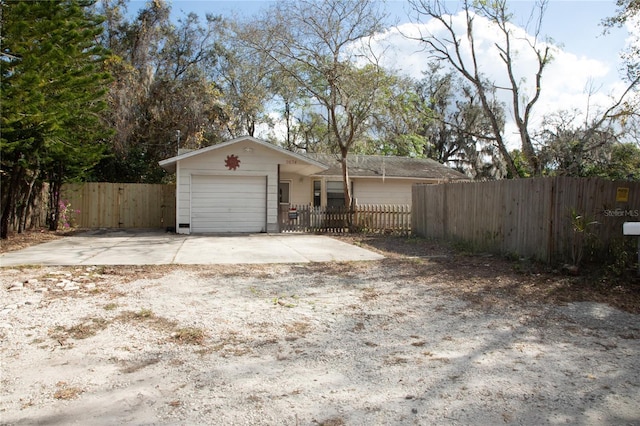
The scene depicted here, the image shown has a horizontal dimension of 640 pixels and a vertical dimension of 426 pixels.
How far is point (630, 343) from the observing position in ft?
14.6

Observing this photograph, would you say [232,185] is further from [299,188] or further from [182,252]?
[182,252]

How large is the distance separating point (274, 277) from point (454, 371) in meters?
4.31

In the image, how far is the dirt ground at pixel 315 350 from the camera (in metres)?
2.98

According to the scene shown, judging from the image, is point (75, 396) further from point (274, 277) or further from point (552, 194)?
point (552, 194)

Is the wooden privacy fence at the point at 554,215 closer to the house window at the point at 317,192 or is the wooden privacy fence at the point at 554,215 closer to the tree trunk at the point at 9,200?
the house window at the point at 317,192

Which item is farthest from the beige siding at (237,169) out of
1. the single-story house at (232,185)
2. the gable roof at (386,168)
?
the gable roof at (386,168)

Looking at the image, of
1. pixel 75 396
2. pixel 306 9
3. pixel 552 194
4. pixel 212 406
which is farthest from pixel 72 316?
pixel 306 9

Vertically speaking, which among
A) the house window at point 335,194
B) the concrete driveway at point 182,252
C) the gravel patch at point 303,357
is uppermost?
the house window at point 335,194

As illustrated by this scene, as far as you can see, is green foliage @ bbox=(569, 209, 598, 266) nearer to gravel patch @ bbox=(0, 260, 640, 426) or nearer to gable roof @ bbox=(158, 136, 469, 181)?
gravel patch @ bbox=(0, 260, 640, 426)

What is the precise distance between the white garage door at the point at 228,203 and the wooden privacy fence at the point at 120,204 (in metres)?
4.15

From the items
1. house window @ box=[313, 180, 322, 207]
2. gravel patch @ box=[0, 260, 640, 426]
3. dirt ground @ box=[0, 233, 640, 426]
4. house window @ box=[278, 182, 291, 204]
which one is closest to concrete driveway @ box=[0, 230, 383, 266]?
dirt ground @ box=[0, 233, 640, 426]

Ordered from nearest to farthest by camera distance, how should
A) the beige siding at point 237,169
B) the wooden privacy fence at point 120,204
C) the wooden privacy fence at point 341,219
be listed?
the beige siding at point 237,169
the wooden privacy fence at point 341,219
the wooden privacy fence at point 120,204

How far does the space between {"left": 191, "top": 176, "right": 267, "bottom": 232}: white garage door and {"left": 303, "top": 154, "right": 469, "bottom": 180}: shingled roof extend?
507 cm

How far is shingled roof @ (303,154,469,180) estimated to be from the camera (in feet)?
68.3
